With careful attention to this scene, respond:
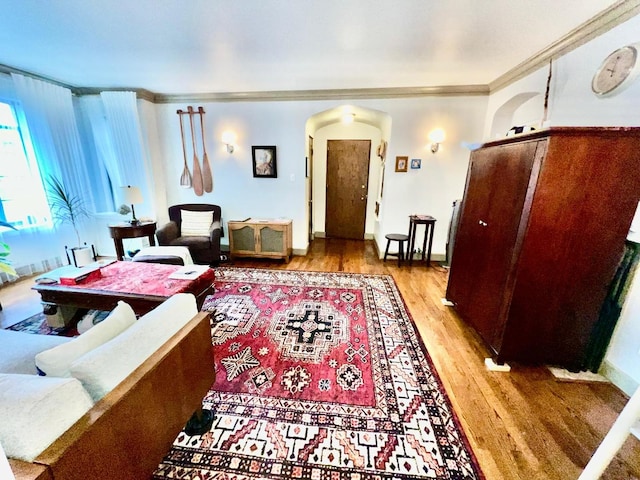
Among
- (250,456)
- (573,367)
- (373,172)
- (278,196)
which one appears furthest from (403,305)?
(373,172)

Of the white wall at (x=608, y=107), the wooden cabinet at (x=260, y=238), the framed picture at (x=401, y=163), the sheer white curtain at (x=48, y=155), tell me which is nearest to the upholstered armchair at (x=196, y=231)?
the wooden cabinet at (x=260, y=238)

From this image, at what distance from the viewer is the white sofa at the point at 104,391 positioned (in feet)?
2.14

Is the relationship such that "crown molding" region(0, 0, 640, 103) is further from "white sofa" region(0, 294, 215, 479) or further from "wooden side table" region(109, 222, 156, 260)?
"white sofa" region(0, 294, 215, 479)

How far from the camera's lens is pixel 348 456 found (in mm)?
1249

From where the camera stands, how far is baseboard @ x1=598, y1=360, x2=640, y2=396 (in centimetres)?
162

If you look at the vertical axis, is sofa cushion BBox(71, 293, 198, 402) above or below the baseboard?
above

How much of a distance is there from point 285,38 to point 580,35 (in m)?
2.35

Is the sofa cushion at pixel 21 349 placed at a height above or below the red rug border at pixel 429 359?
above

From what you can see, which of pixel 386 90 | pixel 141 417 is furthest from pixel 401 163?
pixel 141 417

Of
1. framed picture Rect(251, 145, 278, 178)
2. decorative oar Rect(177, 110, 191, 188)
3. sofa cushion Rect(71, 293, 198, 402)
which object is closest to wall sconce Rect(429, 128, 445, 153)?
framed picture Rect(251, 145, 278, 178)

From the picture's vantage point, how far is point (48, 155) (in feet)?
→ 11.0

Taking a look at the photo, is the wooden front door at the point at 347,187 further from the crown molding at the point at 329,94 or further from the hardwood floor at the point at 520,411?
the hardwood floor at the point at 520,411

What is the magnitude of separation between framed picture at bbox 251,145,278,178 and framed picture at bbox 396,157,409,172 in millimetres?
1882

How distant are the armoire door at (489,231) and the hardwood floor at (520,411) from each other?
0.24m
